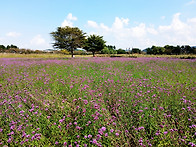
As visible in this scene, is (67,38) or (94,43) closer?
(67,38)

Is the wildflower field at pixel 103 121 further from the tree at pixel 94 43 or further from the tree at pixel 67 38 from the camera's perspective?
the tree at pixel 94 43

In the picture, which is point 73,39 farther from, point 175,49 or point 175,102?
point 175,49

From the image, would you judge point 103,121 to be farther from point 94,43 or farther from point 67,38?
point 94,43

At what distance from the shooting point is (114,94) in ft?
11.9

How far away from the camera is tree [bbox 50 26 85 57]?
25328 mm

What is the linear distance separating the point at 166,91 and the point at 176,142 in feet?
5.63

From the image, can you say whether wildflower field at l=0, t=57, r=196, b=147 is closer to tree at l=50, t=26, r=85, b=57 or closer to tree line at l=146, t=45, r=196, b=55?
tree at l=50, t=26, r=85, b=57

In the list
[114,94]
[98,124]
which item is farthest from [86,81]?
[98,124]

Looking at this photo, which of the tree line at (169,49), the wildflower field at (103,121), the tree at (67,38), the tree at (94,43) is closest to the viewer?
the wildflower field at (103,121)

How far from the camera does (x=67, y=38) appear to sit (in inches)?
1032

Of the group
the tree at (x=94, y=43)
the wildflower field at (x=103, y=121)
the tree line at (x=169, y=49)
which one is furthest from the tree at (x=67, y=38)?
the tree line at (x=169, y=49)

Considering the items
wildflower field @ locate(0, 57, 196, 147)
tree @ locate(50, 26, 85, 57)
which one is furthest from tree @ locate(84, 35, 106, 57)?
wildflower field @ locate(0, 57, 196, 147)

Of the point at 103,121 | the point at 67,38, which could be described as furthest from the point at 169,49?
the point at 103,121

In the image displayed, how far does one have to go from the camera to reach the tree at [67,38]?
2533cm
